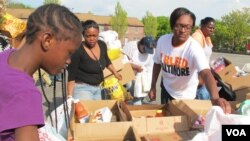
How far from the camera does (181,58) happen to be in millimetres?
3000

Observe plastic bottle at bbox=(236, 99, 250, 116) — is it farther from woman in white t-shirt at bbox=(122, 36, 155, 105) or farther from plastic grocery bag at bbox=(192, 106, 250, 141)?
woman in white t-shirt at bbox=(122, 36, 155, 105)

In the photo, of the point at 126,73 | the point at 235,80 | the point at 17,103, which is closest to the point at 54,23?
the point at 17,103

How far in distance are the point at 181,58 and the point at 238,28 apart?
122 ft

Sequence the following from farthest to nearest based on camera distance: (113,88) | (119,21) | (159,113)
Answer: (119,21)
(113,88)
(159,113)

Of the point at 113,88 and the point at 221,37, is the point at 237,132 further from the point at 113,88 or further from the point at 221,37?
the point at 221,37

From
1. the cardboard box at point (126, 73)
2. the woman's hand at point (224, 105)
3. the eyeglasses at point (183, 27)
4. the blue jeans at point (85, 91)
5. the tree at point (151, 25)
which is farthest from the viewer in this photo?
the tree at point (151, 25)

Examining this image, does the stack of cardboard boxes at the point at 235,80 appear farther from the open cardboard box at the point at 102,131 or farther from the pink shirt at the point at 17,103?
the pink shirt at the point at 17,103

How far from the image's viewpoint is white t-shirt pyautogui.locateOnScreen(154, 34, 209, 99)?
290cm

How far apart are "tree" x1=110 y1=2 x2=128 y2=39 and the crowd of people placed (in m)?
43.7

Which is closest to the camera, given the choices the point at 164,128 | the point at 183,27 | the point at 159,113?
the point at 164,128

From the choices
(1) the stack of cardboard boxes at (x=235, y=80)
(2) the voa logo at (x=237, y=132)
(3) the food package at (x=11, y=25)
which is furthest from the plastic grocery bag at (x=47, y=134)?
(1) the stack of cardboard boxes at (x=235, y=80)

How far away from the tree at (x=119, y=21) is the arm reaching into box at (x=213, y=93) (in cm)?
4606

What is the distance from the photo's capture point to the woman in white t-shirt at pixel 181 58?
9.50ft

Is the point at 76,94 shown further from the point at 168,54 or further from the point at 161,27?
the point at 161,27
